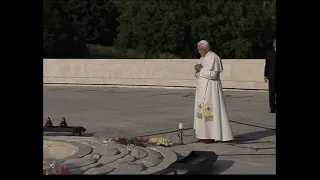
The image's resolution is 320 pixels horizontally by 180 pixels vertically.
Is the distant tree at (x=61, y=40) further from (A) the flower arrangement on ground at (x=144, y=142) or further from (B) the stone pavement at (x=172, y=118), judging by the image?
(A) the flower arrangement on ground at (x=144, y=142)

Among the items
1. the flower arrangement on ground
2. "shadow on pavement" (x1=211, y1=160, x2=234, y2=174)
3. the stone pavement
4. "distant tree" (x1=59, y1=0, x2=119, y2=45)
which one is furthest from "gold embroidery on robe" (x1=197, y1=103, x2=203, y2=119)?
"distant tree" (x1=59, y1=0, x2=119, y2=45)

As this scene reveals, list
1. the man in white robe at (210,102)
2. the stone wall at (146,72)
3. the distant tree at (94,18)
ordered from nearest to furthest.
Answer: the man in white robe at (210,102)
the stone wall at (146,72)
the distant tree at (94,18)

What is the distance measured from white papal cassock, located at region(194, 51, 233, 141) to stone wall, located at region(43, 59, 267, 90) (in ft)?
39.6

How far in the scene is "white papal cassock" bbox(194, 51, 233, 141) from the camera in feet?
24.7

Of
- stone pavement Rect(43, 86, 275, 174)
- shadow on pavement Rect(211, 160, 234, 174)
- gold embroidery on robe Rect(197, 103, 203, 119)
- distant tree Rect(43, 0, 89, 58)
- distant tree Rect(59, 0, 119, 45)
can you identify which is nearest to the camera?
shadow on pavement Rect(211, 160, 234, 174)

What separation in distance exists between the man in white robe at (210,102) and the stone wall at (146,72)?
12055mm

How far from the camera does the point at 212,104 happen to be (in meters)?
7.54

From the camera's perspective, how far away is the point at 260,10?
36312mm

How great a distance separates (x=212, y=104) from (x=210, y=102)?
4cm

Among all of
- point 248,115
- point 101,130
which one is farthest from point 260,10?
point 101,130

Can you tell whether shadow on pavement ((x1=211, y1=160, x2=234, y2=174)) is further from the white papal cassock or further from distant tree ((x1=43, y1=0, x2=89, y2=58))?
distant tree ((x1=43, y1=0, x2=89, y2=58))

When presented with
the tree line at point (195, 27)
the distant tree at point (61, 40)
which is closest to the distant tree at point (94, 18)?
the distant tree at point (61, 40)

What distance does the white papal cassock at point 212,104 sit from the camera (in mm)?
7527
